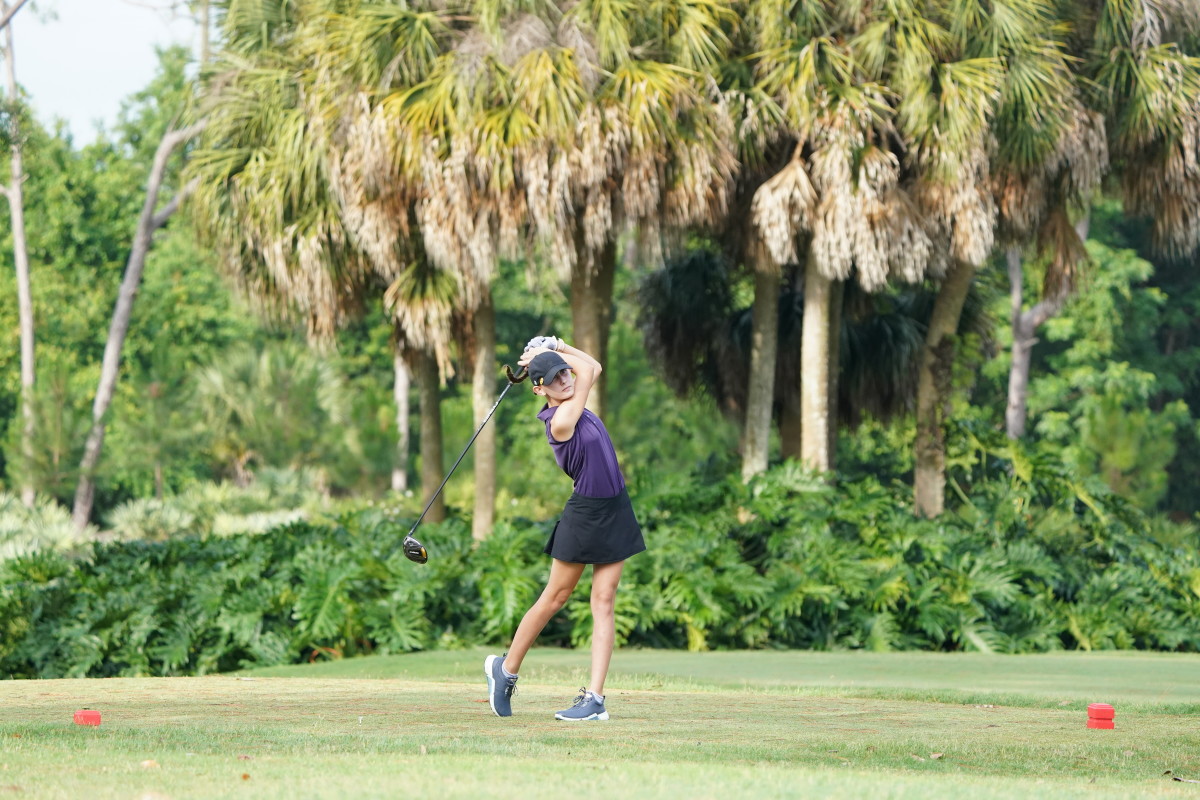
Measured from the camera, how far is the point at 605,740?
225 inches

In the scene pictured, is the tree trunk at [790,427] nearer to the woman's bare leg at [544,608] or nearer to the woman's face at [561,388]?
the woman's bare leg at [544,608]

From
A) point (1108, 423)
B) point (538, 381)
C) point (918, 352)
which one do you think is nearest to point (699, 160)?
point (918, 352)

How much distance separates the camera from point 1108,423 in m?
27.4

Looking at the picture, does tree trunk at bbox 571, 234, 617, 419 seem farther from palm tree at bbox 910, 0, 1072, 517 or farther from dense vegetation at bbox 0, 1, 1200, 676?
palm tree at bbox 910, 0, 1072, 517

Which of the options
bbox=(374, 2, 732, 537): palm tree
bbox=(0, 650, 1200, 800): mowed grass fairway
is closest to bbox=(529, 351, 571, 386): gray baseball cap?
bbox=(0, 650, 1200, 800): mowed grass fairway

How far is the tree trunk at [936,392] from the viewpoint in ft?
56.0

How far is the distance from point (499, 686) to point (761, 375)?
35.2 ft

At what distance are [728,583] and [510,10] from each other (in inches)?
248

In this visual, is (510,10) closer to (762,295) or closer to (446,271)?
(446,271)

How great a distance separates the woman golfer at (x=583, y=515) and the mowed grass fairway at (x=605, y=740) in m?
0.19

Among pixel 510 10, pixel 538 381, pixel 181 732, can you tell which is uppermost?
pixel 510 10

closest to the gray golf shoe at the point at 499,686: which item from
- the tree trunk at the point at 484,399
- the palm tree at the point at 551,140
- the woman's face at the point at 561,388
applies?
the woman's face at the point at 561,388

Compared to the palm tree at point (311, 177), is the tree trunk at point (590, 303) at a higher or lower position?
lower

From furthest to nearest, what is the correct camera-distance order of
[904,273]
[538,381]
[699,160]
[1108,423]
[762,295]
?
[1108,423] → [762,295] → [904,273] → [699,160] → [538,381]
